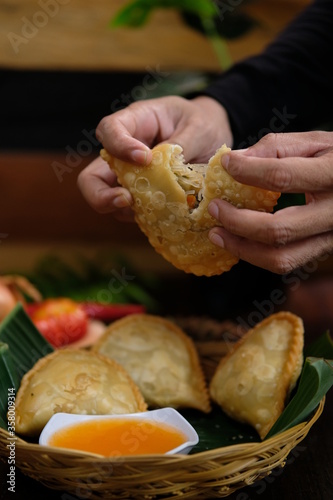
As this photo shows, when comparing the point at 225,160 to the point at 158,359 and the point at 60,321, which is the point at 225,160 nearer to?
the point at 158,359

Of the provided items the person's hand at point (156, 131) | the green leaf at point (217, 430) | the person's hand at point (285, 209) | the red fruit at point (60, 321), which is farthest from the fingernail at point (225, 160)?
the red fruit at point (60, 321)

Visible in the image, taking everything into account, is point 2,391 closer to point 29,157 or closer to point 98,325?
point 98,325

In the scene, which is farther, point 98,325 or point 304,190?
point 98,325

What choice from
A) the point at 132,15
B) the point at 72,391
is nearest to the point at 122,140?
the point at 72,391

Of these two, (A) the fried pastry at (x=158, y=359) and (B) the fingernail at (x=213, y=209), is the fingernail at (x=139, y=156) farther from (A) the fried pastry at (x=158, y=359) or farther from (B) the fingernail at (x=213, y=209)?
(A) the fried pastry at (x=158, y=359)

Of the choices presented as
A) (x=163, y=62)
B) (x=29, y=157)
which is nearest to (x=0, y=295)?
(x=29, y=157)

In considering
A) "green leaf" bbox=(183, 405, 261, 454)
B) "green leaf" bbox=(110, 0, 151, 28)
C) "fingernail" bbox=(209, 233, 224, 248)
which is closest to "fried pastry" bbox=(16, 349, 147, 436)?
"green leaf" bbox=(183, 405, 261, 454)

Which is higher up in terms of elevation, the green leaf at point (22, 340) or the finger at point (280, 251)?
the finger at point (280, 251)
